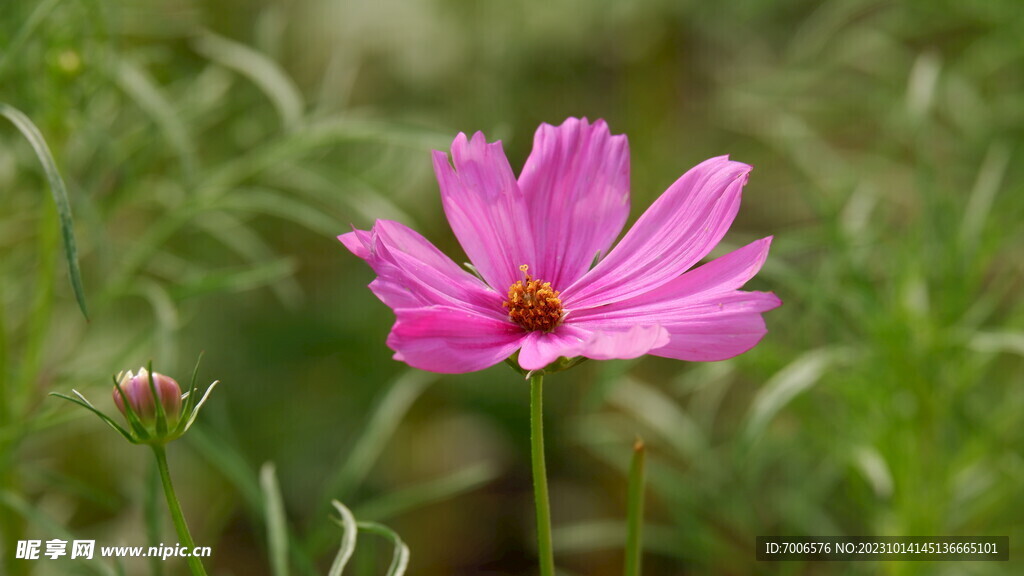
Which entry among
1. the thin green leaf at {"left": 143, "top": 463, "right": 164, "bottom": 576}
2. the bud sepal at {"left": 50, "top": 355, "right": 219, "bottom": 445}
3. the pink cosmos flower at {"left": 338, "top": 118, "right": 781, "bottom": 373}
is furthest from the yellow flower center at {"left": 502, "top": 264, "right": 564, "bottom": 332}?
the thin green leaf at {"left": 143, "top": 463, "right": 164, "bottom": 576}

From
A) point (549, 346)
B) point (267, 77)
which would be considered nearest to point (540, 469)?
point (549, 346)

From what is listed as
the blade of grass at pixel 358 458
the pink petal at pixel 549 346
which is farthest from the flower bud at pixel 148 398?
the blade of grass at pixel 358 458

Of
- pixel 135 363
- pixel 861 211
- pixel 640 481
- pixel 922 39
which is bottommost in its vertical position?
pixel 640 481

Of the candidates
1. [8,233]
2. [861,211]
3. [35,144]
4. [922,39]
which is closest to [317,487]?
[8,233]

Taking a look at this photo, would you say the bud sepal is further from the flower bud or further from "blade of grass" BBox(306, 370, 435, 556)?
"blade of grass" BBox(306, 370, 435, 556)

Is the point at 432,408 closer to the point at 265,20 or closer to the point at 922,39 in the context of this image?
the point at 265,20

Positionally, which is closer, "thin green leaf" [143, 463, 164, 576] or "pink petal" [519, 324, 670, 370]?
"pink petal" [519, 324, 670, 370]
